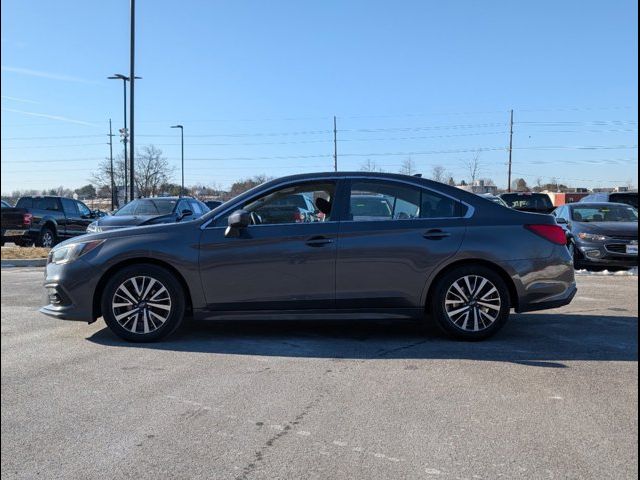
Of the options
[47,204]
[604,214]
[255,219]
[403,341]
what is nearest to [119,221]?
[47,204]

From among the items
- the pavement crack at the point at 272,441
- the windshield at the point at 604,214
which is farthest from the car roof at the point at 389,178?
the windshield at the point at 604,214

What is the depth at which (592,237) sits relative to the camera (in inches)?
434

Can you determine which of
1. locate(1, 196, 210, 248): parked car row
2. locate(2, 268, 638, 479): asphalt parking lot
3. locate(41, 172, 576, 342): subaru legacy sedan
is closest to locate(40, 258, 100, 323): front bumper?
locate(41, 172, 576, 342): subaru legacy sedan

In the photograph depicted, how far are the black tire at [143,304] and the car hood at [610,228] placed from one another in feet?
28.7

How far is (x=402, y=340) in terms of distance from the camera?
18.0 ft

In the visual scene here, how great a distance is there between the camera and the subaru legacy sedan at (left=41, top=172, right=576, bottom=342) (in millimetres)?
5168

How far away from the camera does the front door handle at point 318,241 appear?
5.18m

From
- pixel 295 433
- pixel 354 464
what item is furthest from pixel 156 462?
pixel 354 464

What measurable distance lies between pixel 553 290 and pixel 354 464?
128 inches

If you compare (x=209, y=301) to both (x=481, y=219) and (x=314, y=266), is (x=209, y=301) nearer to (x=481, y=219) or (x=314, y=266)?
(x=314, y=266)

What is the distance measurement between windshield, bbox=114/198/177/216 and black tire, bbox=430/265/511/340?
9708mm

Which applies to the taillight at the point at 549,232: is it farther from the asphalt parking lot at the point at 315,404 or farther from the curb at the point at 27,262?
the curb at the point at 27,262

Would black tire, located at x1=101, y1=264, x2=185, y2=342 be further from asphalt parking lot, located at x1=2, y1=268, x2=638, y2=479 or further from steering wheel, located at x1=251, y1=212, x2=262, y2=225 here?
steering wheel, located at x1=251, y1=212, x2=262, y2=225

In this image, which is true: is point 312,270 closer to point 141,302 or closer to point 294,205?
point 294,205
